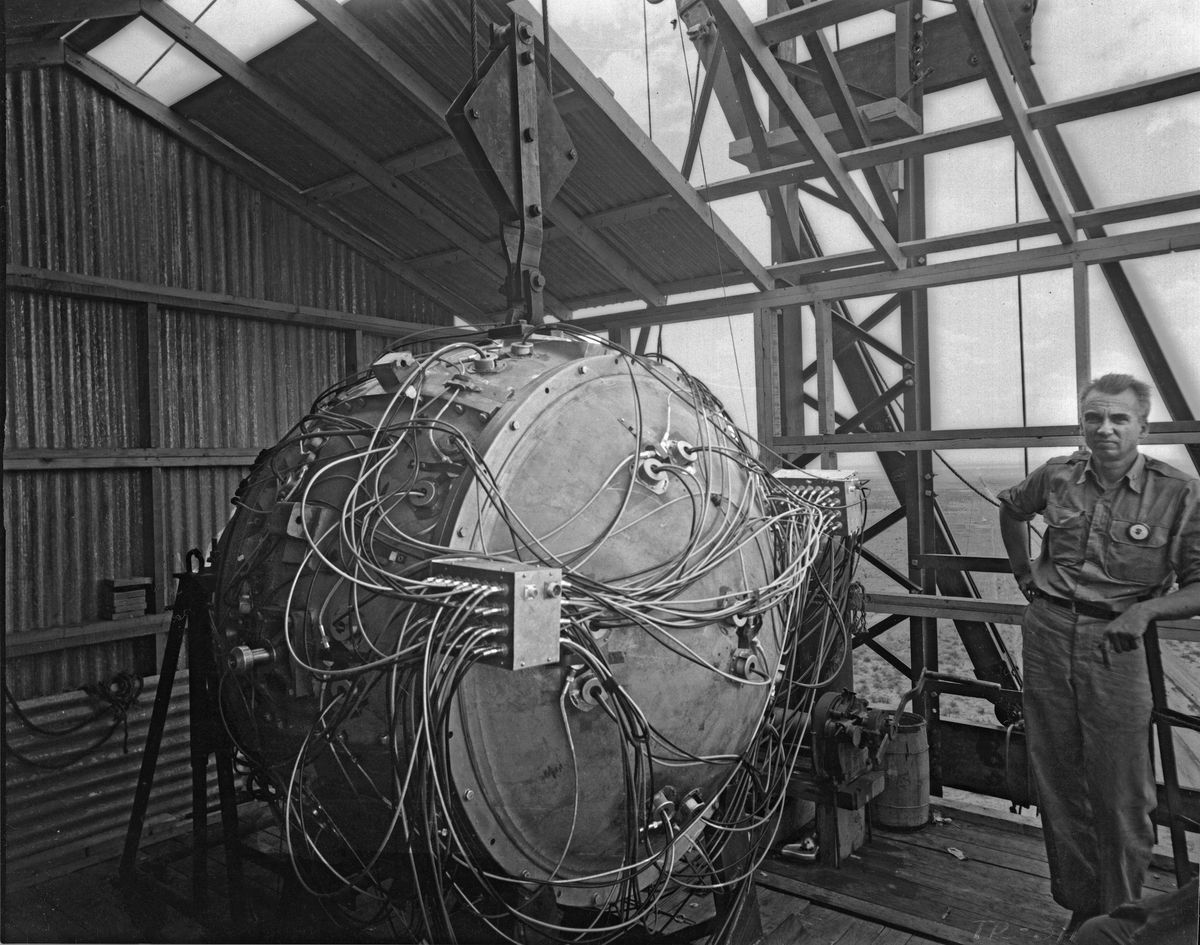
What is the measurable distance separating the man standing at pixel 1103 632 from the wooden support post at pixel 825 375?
1.95 meters

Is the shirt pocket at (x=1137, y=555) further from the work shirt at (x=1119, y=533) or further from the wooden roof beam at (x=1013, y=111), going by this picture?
the wooden roof beam at (x=1013, y=111)

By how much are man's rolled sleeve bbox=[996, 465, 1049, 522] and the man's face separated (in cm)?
34

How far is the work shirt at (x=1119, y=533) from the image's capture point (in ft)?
11.3

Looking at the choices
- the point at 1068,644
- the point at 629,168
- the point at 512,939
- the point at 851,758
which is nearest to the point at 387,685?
the point at 512,939

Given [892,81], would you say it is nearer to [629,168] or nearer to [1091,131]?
[1091,131]

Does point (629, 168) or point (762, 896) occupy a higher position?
point (629, 168)

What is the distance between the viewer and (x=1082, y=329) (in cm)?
471

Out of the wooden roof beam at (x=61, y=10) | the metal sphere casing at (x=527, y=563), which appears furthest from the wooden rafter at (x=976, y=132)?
the wooden roof beam at (x=61, y=10)

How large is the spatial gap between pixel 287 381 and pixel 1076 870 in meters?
6.54

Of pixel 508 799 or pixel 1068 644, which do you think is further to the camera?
pixel 1068 644

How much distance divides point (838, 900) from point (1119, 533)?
2010 mm

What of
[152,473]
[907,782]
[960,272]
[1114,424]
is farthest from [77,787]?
[960,272]

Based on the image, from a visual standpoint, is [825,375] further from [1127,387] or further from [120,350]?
[120,350]

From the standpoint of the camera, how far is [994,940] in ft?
11.8
